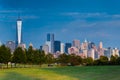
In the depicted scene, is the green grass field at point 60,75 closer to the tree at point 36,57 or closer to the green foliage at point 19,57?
the green foliage at point 19,57

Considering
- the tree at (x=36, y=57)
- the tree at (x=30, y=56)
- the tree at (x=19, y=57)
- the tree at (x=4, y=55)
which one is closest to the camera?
the tree at (x=4, y=55)

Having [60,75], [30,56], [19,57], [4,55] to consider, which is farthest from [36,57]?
[60,75]

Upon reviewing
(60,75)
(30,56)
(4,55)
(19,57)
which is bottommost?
(60,75)

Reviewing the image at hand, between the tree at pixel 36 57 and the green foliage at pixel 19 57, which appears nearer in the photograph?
the green foliage at pixel 19 57

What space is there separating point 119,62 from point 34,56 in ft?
164

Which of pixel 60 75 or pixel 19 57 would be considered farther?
pixel 19 57

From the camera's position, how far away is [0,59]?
12256 cm

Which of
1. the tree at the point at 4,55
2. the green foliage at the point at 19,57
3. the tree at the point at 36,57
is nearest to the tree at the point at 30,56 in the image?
the tree at the point at 36,57

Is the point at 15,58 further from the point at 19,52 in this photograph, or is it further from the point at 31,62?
the point at 31,62

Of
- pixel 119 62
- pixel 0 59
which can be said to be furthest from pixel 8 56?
pixel 119 62

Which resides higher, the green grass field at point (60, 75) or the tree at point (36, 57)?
the tree at point (36, 57)

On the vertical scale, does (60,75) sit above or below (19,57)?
below

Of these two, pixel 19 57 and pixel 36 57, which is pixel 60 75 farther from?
pixel 36 57

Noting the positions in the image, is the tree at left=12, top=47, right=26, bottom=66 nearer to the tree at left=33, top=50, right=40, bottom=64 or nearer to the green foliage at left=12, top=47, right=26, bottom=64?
the green foliage at left=12, top=47, right=26, bottom=64
